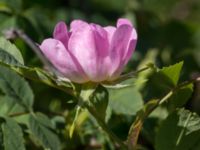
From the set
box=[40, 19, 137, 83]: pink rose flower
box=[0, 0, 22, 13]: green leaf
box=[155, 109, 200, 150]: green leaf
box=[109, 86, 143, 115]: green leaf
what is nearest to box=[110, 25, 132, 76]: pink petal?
box=[40, 19, 137, 83]: pink rose flower

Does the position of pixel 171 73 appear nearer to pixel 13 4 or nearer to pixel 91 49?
pixel 91 49

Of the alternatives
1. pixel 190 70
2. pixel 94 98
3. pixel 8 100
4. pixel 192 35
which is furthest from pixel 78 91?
pixel 192 35

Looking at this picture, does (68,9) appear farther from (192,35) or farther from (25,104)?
(25,104)

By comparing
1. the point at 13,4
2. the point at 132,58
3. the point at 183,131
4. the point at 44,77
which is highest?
the point at 13,4

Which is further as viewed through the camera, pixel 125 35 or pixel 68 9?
pixel 68 9

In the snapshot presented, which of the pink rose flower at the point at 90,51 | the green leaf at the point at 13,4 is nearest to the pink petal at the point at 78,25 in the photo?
the pink rose flower at the point at 90,51

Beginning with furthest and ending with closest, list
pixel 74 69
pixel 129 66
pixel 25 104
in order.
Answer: pixel 129 66 → pixel 25 104 → pixel 74 69

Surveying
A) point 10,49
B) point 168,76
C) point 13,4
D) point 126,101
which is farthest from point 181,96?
point 13,4
